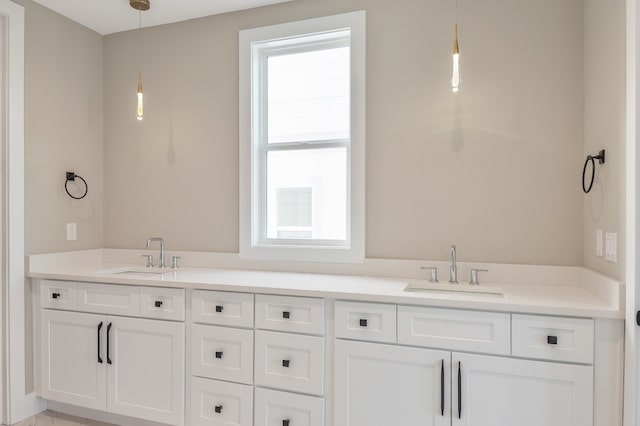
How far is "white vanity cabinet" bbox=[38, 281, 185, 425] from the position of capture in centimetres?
229

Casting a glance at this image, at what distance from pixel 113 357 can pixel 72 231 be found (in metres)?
1.04

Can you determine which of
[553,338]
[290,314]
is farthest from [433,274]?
[290,314]

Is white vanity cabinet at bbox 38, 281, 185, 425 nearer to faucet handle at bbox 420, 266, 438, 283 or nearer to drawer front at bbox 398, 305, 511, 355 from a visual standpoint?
drawer front at bbox 398, 305, 511, 355

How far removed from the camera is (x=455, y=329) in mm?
1823

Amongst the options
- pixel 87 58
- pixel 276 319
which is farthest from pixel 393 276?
pixel 87 58

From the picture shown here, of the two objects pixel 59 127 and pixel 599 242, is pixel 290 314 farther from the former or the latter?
pixel 59 127

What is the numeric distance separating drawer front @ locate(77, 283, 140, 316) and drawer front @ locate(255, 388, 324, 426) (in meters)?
0.89

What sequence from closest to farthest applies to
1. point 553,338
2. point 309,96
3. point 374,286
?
point 553,338
point 374,286
point 309,96

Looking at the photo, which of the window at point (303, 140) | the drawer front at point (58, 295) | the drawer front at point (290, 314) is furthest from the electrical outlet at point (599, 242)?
the drawer front at point (58, 295)

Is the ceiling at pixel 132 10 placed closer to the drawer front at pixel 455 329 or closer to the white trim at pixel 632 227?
the white trim at pixel 632 227

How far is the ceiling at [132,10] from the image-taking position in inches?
106

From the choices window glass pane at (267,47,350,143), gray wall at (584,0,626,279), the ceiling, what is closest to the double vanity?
gray wall at (584,0,626,279)

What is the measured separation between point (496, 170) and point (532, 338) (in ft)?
3.11

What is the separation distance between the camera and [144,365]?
7.73 ft
